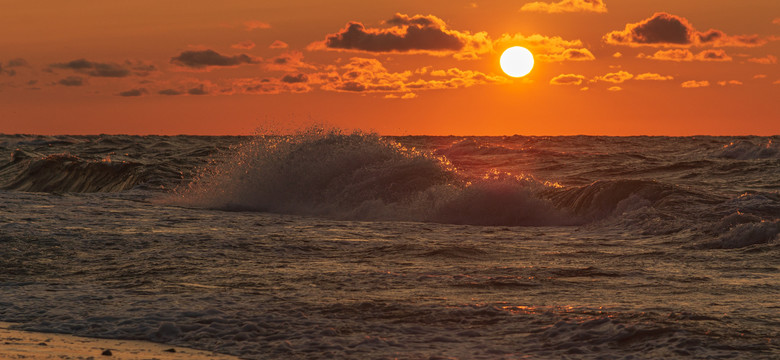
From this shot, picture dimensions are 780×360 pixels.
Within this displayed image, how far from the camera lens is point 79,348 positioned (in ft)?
18.0

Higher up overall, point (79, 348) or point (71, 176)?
point (71, 176)

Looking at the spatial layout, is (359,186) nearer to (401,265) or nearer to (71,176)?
(401,265)

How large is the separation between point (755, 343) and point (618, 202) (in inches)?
377

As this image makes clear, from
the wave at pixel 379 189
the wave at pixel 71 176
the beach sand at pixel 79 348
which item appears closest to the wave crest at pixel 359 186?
the wave at pixel 379 189

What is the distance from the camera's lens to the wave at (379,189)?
15055 mm

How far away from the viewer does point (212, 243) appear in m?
10.6

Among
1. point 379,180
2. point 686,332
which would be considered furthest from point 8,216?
point 686,332

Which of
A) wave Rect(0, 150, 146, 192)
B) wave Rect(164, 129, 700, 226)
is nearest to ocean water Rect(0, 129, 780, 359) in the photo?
wave Rect(164, 129, 700, 226)

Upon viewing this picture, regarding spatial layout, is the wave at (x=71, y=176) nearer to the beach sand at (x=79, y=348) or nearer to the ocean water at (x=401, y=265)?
the ocean water at (x=401, y=265)

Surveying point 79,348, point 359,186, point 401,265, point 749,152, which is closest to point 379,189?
point 359,186

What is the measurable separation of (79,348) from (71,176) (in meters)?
23.8

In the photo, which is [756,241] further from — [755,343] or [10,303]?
[10,303]

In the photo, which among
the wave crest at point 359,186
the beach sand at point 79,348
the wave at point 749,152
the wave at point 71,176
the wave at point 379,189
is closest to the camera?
the beach sand at point 79,348

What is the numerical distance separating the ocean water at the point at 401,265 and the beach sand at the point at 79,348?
7.3 inches
